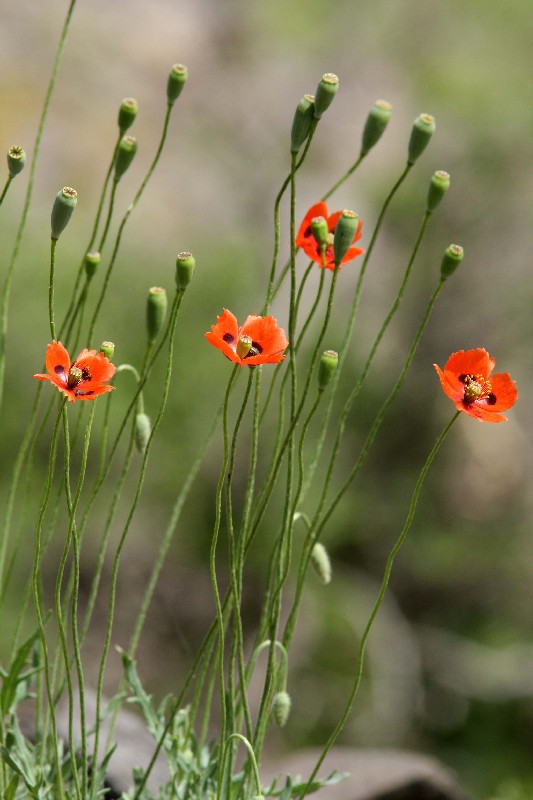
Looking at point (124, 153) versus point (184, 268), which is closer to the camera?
point (184, 268)

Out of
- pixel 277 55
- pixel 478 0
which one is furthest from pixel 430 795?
pixel 478 0

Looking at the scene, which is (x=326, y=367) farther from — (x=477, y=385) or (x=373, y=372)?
(x=373, y=372)

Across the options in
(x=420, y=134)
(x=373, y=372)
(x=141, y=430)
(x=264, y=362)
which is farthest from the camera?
(x=373, y=372)

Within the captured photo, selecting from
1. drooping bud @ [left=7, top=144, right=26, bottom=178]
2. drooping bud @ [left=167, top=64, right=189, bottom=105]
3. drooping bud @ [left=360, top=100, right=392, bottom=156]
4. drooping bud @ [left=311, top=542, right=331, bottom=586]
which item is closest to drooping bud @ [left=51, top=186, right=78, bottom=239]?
drooping bud @ [left=7, top=144, right=26, bottom=178]

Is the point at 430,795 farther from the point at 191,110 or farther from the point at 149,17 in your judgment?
the point at 149,17

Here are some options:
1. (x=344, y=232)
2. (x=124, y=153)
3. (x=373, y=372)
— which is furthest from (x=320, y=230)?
(x=373, y=372)

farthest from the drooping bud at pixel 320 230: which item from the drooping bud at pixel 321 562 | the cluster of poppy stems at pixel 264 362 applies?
the drooping bud at pixel 321 562

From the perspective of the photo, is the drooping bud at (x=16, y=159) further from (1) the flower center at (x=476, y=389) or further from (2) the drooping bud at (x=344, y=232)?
(1) the flower center at (x=476, y=389)
